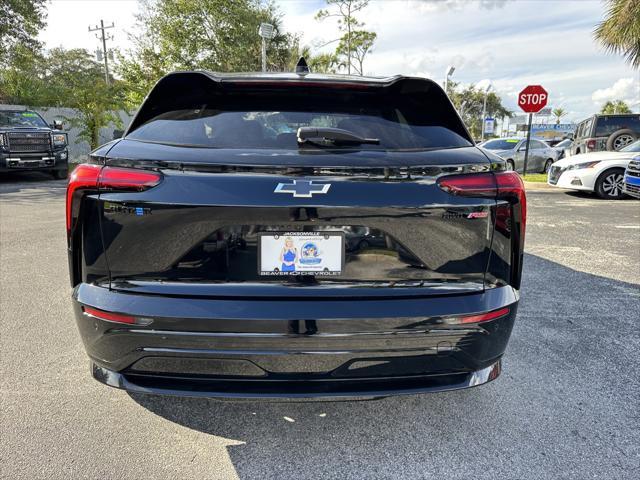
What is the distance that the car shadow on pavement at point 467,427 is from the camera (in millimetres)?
2033

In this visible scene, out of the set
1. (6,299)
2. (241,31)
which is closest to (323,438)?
(6,299)

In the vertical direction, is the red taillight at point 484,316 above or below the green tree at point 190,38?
below

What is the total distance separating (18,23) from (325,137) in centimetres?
2655

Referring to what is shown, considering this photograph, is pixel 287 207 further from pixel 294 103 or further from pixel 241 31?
pixel 241 31

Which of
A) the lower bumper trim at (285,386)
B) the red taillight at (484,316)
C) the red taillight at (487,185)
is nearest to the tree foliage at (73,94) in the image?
the lower bumper trim at (285,386)

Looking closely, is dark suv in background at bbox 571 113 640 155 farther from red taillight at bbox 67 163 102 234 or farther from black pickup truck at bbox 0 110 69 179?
black pickup truck at bbox 0 110 69 179

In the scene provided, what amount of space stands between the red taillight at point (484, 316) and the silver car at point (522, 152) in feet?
54.3

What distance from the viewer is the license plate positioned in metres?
1.79

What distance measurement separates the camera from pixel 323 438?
2225 mm

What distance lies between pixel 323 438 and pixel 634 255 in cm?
536

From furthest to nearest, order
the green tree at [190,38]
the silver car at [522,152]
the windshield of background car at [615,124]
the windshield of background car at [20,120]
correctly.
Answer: the green tree at [190,38] → the silver car at [522,152] → the windshield of background car at [615,124] → the windshield of background car at [20,120]

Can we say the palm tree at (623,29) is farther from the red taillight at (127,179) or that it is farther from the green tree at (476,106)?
the green tree at (476,106)

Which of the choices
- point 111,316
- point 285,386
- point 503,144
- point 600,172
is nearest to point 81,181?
point 111,316

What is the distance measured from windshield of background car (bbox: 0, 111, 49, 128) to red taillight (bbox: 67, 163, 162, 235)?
46.7 ft
